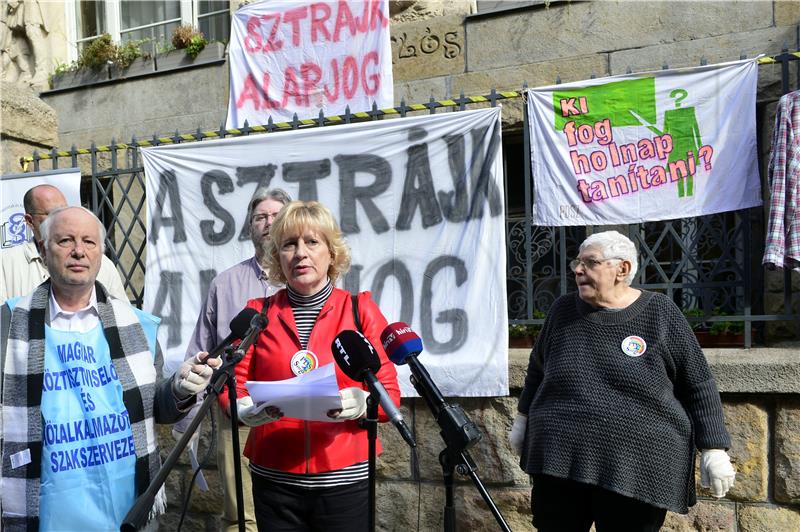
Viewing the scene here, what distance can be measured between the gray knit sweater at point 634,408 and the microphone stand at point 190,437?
1.50 m

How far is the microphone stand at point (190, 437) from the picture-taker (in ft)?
6.26

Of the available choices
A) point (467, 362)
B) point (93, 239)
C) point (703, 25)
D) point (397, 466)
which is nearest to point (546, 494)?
point (467, 362)

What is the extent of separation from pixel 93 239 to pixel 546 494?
2216 millimetres

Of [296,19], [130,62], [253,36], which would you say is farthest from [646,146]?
[130,62]

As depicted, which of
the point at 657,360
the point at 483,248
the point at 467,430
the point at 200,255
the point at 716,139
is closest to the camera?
the point at 467,430

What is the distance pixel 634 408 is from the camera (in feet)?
10.3

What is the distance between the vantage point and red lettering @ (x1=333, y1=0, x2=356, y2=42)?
657cm

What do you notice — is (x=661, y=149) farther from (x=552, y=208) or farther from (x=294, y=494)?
(x=294, y=494)

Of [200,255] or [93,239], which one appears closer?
[93,239]

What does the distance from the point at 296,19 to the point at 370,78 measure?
39.8 inches

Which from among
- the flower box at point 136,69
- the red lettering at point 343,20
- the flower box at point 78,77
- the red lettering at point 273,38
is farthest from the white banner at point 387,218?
the flower box at point 78,77

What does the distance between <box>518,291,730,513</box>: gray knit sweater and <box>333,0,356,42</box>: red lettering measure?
4229 mm

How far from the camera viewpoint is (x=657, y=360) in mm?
3131

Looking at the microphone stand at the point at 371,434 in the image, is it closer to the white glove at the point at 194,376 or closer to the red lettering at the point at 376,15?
the white glove at the point at 194,376
